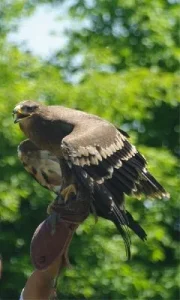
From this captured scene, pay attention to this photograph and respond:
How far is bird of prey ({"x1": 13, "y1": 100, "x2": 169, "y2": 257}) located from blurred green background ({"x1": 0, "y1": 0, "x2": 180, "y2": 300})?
6.91 feet

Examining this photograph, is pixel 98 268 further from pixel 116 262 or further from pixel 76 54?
pixel 76 54

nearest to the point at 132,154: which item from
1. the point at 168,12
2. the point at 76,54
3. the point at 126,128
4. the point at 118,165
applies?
the point at 118,165

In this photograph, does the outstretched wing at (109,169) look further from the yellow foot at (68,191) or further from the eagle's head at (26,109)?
the eagle's head at (26,109)

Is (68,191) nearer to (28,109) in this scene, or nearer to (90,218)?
(28,109)

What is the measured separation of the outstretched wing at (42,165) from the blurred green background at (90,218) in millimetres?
2116

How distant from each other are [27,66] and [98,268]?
6.18 ft

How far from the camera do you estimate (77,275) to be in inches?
387

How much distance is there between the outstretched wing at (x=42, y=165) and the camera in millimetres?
6695

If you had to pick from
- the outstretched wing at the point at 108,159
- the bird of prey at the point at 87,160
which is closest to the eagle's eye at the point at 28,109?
the bird of prey at the point at 87,160

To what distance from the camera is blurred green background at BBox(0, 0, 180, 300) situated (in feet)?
31.0

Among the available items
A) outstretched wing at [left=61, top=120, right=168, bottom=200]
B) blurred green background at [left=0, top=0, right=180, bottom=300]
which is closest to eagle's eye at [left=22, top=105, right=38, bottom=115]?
outstretched wing at [left=61, top=120, right=168, bottom=200]

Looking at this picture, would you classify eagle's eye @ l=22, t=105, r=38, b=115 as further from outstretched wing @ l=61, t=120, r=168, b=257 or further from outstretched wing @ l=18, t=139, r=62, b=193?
outstretched wing @ l=61, t=120, r=168, b=257

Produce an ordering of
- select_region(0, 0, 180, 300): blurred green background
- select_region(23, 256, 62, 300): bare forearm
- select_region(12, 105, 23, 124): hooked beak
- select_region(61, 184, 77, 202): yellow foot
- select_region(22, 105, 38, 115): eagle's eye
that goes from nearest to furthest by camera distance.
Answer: select_region(23, 256, 62, 300): bare forearm
select_region(61, 184, 77, 202): yellow foot
select_region(12, 105, 23, 124): hooked beak
select_region(22, 105, 38, 115): eagle's eye
select_region(0, 0, 180, 300): blurred green background

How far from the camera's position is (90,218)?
31.2 feet
